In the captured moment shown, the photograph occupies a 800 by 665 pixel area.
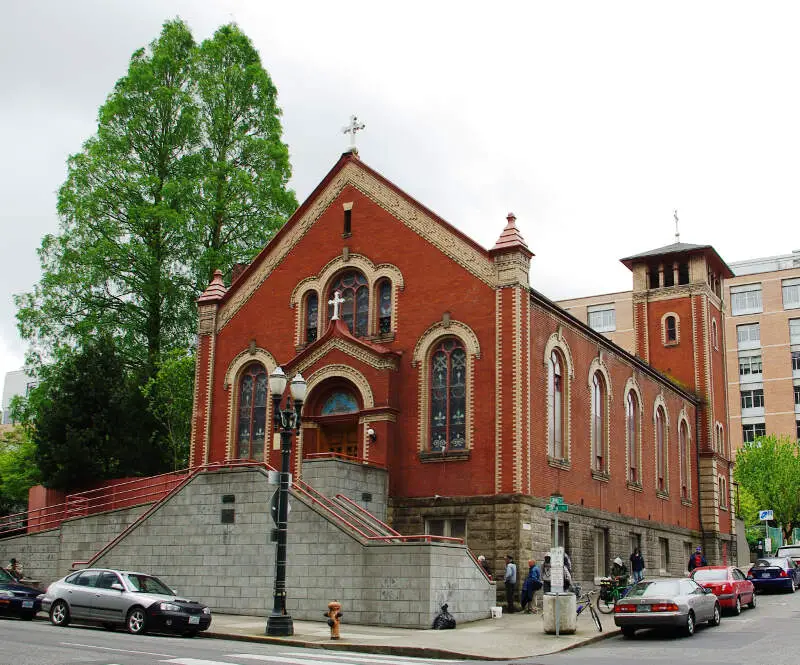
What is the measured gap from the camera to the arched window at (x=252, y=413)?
3369 centimetres

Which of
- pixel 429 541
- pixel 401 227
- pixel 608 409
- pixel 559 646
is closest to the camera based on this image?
pixel 559 646

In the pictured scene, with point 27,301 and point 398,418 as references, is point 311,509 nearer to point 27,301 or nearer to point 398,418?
point 398,418

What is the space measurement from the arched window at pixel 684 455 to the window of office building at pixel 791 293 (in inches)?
1839

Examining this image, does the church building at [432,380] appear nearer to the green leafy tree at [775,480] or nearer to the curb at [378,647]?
the curb at [378,647]

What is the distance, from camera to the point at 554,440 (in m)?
31.1

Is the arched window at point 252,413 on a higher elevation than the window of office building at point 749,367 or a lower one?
lower

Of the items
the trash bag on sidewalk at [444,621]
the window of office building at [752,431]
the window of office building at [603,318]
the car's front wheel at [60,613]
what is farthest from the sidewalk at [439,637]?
the window of office building at [603,318]

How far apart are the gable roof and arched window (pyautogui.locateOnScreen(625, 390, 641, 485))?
37.8ft

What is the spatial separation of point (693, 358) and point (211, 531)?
1174 inches

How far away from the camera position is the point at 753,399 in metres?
86.7

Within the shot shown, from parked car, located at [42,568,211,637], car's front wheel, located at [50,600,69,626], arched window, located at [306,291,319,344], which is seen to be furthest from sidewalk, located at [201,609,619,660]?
arched window, located at [306,291,319,344]

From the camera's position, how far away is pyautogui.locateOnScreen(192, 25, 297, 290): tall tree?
43.4 metres

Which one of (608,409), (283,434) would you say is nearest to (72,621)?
(283,434)

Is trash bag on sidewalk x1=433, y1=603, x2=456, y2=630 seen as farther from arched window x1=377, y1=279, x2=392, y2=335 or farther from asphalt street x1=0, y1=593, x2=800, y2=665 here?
arched window x1=377, y1=279, x2=392, y2=335
